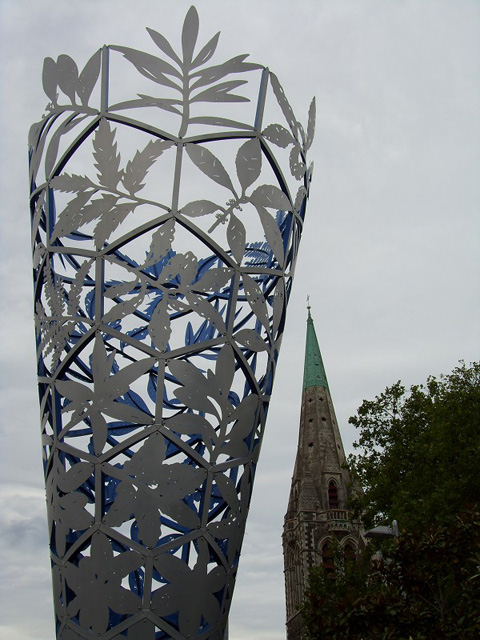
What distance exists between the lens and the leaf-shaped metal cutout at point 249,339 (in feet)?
31.5

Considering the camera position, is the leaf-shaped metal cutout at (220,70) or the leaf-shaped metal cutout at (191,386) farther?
the leaf-shaped metal cutout at (220,70)

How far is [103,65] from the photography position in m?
9.92

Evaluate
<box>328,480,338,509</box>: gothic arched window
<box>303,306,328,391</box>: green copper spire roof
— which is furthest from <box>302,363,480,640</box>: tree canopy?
<box>303,306,328,391</box>: green copper spire roof

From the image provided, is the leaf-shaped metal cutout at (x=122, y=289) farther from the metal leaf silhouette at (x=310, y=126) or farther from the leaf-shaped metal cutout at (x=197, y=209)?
the metal leaf silhouette at (x=310, y=126)

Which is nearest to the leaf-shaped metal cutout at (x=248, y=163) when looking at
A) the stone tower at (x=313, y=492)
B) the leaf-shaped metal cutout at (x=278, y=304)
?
the leaf-shaped metal cutout at (x=278, y=304)

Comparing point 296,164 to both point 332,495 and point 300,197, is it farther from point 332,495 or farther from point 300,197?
point 332,495

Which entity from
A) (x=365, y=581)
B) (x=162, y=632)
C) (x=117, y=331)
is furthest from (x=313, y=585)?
(x=117, y=331)

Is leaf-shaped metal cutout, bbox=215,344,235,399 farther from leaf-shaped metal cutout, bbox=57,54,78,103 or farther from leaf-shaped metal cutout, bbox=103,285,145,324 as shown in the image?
leaf-shaped metal cutout, bbox=57,54,78,103

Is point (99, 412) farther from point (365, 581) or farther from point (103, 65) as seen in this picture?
point (365, 581)

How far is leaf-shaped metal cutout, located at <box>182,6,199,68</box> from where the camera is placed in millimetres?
9781

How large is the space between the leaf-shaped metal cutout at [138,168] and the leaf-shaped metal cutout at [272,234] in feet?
5.34

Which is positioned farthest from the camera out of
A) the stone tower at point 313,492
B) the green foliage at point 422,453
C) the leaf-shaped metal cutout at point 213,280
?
the stone tower at point 313,492

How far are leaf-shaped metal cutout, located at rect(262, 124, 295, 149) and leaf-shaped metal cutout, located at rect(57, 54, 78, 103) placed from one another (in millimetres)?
2803

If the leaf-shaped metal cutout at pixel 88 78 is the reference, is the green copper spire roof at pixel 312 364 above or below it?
above
